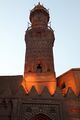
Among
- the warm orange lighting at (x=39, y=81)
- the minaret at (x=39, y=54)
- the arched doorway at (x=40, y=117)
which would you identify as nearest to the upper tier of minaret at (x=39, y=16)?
the minaret at (x=39, y=54)

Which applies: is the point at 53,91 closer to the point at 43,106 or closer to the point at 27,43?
the point at 43,106

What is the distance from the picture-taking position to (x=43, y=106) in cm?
2233

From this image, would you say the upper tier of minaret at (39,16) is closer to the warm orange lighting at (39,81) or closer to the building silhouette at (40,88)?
the building silhouette at (40,88)

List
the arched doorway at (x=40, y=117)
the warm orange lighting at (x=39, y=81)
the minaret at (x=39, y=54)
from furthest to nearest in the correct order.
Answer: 1. the minaret at (x=39, y=54)
2. the warm orange lighting at (x=39, y=81)
3. the arched doorway at (x=40, y=117)

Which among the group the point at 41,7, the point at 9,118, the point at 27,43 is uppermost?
the point at 41,7

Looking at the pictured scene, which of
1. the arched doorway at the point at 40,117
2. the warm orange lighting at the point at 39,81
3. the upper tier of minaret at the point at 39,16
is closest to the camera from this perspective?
the arched doorway at the point at 40,117

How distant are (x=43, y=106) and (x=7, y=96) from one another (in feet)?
12.1

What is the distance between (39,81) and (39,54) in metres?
→ 3.85

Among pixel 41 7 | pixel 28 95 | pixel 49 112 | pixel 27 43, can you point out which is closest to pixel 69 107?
pixel 49 112

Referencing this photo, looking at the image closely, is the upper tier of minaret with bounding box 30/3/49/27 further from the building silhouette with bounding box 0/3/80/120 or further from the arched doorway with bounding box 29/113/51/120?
the arched doorway with bounding box 29/113/51/120

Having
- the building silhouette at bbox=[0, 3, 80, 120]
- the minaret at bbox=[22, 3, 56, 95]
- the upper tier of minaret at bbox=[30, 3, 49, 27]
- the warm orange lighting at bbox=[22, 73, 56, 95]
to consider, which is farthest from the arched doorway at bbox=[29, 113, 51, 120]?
the upper tier of minaret at bbox=[30, 3, 49, 27]

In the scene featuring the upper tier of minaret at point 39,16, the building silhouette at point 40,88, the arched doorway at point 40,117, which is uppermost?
the upper tier of minaret at point 39,16

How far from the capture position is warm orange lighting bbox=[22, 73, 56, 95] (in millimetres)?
25017

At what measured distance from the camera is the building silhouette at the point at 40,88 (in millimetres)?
21891
